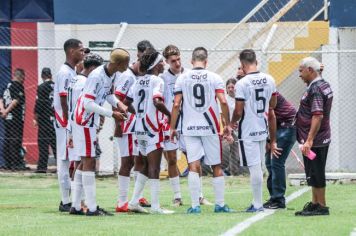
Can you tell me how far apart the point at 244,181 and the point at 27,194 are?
15.9 ft

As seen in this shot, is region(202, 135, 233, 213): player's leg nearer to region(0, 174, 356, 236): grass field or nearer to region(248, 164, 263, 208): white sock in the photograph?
region(0, 174, 356, 236): grass field

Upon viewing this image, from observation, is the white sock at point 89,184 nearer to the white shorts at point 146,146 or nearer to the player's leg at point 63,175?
the white shorts at point 146,146

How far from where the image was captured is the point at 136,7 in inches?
1001

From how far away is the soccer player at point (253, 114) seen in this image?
14711 millimetres

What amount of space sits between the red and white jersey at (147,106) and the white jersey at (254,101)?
1130 millimetres

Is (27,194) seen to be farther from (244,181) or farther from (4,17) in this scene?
(4,17)

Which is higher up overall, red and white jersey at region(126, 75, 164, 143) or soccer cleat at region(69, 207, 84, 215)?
red and white jersey at region(126, 75, 164, 143)

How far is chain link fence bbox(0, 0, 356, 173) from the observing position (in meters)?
23.2

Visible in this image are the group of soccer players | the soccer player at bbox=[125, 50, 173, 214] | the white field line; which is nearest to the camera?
the white field line

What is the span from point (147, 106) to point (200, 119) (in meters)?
0.82

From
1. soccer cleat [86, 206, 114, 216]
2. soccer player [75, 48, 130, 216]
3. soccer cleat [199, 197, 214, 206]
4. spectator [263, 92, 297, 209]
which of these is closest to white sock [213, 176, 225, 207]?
spectator [263, 92, 297, 209]

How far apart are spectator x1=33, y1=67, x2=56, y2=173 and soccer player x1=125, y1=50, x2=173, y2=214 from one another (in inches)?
341

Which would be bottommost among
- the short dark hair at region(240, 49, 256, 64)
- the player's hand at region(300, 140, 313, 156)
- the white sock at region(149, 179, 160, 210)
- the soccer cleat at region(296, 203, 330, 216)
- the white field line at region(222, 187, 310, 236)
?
the white field line at region(222, 187, 310, 236)

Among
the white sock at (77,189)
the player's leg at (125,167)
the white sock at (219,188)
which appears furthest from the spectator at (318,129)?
the white sock at (77,189)
